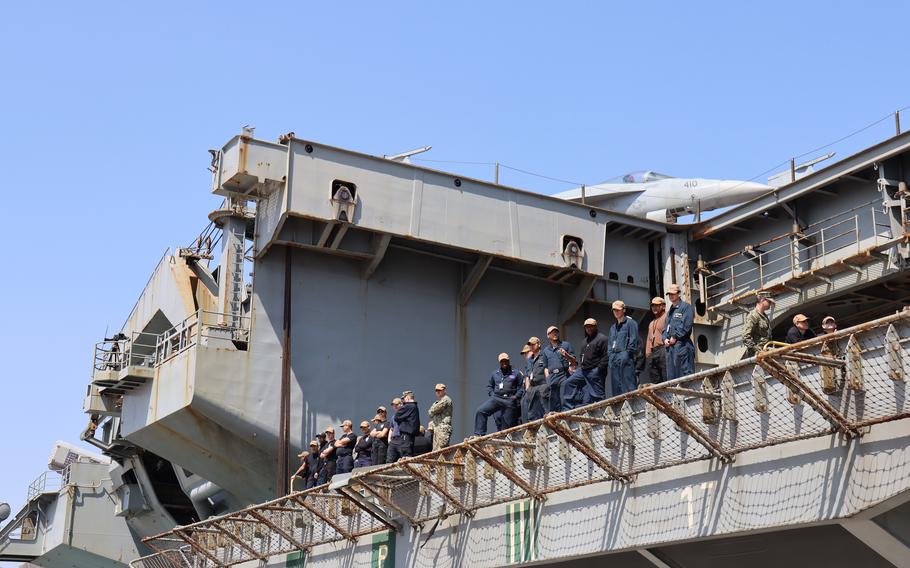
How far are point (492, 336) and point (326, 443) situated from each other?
656 cm

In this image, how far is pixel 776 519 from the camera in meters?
12.5

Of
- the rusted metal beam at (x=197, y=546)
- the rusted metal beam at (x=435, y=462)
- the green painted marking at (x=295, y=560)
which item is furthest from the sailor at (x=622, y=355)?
the rusted metal beam at (x=197, y=546)

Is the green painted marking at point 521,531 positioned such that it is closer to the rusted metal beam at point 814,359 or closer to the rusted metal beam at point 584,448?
the rusted metal beam at point 584,448

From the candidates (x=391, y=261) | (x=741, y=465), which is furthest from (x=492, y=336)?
(x=741, y=465)

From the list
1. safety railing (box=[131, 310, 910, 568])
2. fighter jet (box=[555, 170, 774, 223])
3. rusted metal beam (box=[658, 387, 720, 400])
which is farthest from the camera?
fighter jet (box=[555, 170, 774, 223])

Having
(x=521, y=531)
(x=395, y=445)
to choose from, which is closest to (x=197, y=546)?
(x=395, y=445)

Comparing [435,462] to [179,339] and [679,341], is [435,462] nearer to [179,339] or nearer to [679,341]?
[679,341]

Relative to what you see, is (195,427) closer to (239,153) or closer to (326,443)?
(326,443)

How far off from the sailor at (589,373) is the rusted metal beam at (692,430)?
3.00m

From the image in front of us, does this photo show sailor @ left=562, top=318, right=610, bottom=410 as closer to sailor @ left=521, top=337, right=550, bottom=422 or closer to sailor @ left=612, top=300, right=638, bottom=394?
sailor @ left=612, top=300, right=638, bottom=394

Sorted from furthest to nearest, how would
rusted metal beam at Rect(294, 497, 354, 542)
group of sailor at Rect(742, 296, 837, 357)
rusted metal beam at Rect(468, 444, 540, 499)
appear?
rusted metal beam at Rect(294, 497, 354, 542), rusted metal beam at Rect(468, 444, 540, 499), group of sailor at Rect(742, 296, 837, 357)

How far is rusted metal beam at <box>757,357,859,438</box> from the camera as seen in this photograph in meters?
11.7

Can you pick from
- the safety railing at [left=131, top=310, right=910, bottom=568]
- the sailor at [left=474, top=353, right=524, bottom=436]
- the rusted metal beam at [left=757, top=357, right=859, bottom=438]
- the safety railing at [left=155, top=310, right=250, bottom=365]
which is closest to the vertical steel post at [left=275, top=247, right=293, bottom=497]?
the safety railing at [left=155, top=310, right=250, bottom=365]

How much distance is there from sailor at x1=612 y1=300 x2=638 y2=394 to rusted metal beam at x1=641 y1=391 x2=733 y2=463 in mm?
2694
